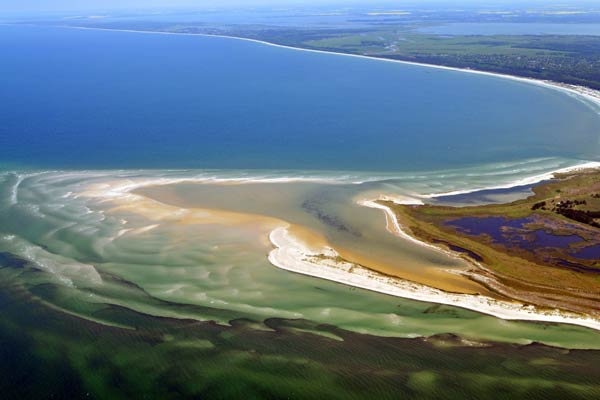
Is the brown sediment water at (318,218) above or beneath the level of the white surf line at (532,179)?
beneath

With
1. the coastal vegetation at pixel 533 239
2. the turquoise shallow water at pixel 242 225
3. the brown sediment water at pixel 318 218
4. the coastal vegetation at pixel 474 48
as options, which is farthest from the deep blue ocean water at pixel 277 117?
the coastal vegetation at pixel 533 239

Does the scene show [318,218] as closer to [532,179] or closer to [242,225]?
[242,225]

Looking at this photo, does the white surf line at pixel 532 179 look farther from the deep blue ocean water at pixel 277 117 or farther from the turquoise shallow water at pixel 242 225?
the deep blue ocean water at pixel 277 117

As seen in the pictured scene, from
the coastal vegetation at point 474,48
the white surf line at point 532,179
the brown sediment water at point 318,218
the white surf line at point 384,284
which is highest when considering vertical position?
the coastal vegetation at point 474,48

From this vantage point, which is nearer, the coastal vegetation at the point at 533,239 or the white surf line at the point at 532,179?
the coastal vegetation at the point at 533,239

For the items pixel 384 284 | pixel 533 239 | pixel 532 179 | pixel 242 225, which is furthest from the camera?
pixel 532 179

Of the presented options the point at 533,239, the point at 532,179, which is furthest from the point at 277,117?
the point at 533,239

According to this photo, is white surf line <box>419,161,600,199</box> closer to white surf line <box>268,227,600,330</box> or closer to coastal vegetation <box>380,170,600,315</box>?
coastal vegetation <box>380,170,600,315</box>

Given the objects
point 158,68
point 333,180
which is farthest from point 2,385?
point 158,68
